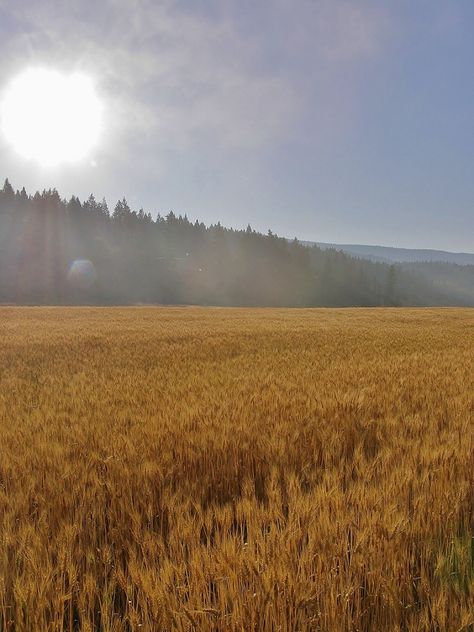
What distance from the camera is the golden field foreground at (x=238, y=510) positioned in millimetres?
1356

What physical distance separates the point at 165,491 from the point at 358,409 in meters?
2.75

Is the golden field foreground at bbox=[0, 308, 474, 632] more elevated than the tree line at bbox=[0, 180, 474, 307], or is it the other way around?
the tree line at bbox=[0, 180, 474, 307]

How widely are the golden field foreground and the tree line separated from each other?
79382mm

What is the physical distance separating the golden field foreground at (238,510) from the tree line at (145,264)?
7938cm

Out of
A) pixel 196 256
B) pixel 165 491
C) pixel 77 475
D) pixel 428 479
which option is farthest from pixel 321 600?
pixel 196 256

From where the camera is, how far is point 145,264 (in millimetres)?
100875

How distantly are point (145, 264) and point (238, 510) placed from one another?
340ft

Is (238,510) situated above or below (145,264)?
below

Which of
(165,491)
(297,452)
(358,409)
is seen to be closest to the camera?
(165,491)

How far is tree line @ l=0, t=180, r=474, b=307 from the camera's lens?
8419 centimetres

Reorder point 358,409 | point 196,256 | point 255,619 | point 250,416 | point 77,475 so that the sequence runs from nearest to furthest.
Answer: point 255,619 < point 77,475 < point 250,416 < point 358,409 < point 196,256

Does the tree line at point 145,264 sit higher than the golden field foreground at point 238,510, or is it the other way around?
the tree line at point 145,264

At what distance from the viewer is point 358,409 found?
166 inches

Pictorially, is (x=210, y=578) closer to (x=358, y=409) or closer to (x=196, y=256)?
(x=358, y=409)
